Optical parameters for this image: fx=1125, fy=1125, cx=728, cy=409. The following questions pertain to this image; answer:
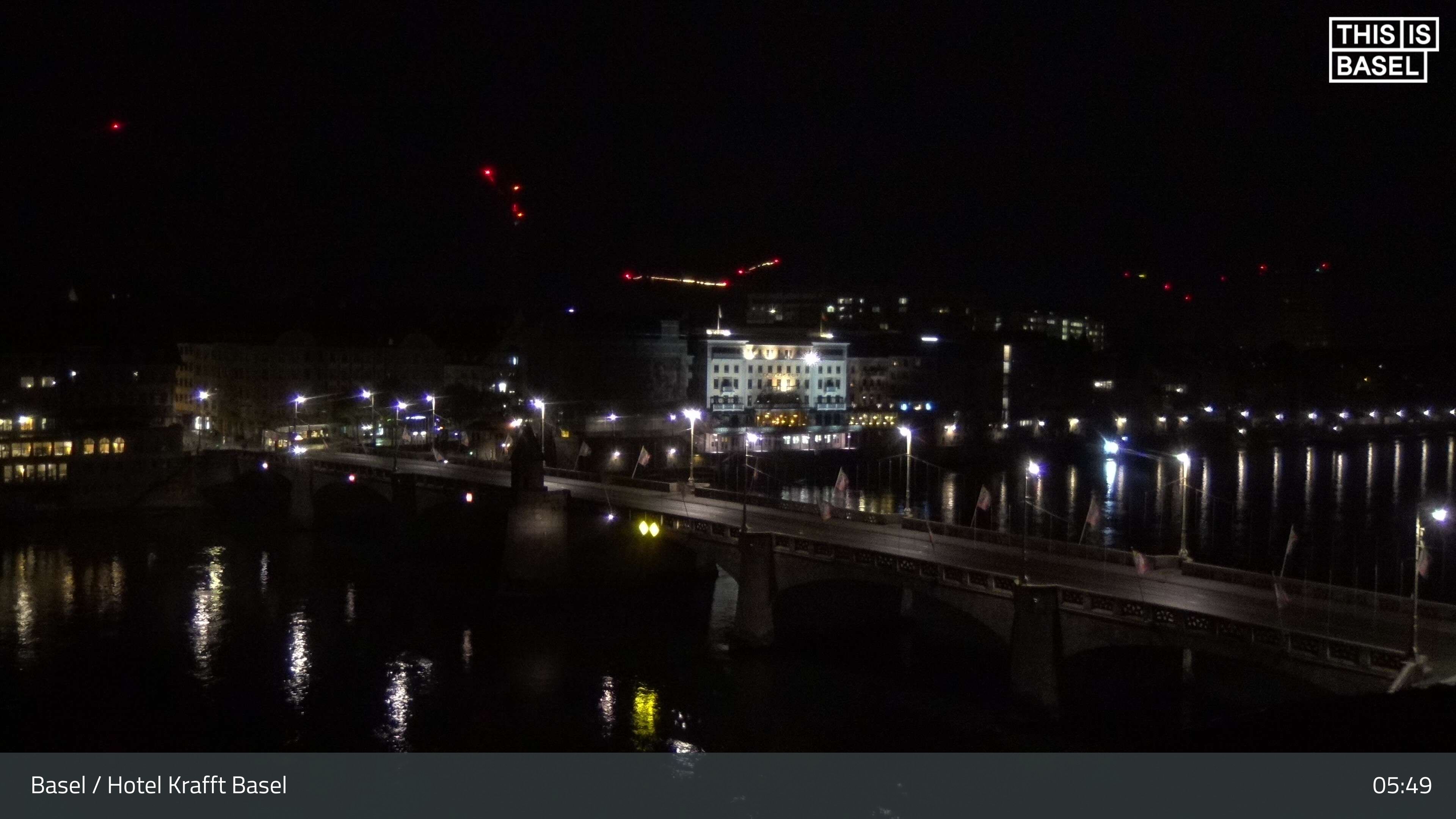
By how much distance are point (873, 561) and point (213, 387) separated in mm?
77627

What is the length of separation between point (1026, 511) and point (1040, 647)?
21.4 feet

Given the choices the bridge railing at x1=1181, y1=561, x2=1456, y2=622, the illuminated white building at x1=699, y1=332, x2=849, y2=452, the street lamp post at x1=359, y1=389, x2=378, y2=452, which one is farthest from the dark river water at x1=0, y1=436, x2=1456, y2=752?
the illuminated white building at x1=699, y1=332, x2=849, y2=452

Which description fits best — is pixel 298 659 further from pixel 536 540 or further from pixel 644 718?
pixel 644 718

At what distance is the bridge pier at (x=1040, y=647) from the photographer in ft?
86.4

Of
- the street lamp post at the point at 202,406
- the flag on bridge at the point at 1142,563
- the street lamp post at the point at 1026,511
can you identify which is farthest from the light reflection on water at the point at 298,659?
the street lamp post at the point at 202,406

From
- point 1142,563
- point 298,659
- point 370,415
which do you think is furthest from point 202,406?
point 1142,563

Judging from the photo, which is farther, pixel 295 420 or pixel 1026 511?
pixel 295 420

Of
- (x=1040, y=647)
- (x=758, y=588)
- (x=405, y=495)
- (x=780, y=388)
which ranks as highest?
(x=780, y=388)

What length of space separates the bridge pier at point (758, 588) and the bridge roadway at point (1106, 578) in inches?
88.1

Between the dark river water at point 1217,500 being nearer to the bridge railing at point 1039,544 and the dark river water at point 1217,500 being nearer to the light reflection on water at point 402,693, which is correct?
the bridge railing at point 1039,544

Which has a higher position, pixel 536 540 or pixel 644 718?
pixel 536 540

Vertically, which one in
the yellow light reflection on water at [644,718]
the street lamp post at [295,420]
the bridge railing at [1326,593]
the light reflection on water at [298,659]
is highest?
the street lamp post at [295,420]

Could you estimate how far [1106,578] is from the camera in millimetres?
30125
